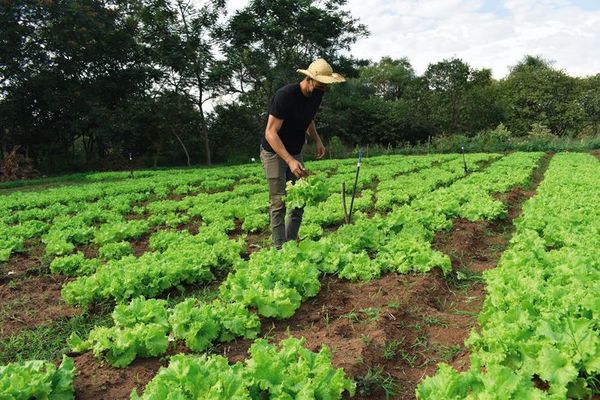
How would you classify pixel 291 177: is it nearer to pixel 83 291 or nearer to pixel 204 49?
pixel 83 291

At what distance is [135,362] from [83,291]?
2.01 metres

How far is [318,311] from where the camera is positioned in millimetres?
5086

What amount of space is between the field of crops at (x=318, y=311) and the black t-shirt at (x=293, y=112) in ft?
2.19

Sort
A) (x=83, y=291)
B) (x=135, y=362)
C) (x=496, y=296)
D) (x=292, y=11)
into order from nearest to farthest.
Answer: (x=135, y=362) < (x=496, y=296) < (x=83, y=291) < (x=292, y=11)

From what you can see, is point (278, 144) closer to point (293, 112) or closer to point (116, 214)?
point (293, 112)

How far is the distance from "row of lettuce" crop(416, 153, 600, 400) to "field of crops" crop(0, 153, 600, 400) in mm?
13

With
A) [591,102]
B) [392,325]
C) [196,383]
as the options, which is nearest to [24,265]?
[196,383]

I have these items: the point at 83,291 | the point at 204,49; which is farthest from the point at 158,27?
the point at 83,291

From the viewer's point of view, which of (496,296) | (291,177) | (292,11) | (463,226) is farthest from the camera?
(292,11)

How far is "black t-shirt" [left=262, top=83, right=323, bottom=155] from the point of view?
6.43 meters

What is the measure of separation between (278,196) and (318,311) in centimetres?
232

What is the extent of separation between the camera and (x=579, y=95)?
53.7 m

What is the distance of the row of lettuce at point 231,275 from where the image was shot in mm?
4188

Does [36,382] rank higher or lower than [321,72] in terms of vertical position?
lower
